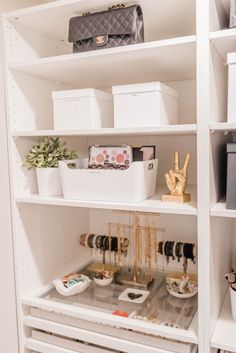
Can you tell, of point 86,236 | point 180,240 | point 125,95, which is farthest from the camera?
point 86,236

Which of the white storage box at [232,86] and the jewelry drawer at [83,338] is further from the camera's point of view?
the jewelry drawer at [83,338]

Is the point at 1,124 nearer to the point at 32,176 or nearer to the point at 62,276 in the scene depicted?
the point at 32,176

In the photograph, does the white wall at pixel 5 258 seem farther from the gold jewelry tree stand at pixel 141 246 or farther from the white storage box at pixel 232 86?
the white storage box at pixel 232 86

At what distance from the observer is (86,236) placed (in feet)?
6.27

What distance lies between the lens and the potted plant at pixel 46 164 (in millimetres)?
1535

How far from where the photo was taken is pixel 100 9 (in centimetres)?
136

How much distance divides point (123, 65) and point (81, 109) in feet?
0.81

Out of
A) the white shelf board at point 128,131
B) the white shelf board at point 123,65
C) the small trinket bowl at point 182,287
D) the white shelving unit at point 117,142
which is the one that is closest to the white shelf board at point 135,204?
the white shelving unit at point 117,142

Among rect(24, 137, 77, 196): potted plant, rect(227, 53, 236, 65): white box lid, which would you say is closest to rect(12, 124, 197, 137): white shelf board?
rect(24, 137, 77, 196): potted plant

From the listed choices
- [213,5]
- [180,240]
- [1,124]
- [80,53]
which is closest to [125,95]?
[80,53]

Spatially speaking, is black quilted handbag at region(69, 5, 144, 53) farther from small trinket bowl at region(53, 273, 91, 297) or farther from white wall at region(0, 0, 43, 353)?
small trinket bowl at region(53, 273, 91, 297)

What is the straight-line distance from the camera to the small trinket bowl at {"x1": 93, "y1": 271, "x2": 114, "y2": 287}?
1681 millimetres

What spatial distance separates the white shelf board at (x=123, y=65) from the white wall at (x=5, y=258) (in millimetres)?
226

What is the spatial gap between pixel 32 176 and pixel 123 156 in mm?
460
